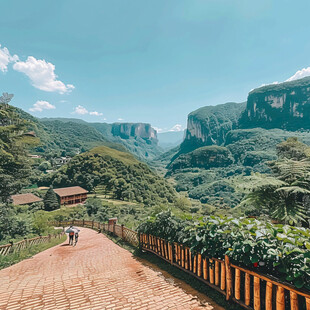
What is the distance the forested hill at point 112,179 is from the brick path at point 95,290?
177ft

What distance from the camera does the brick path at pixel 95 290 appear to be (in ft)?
12.1

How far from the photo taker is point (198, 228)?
4371 mm

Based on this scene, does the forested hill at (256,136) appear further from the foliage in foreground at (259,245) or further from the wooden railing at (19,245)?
the foliage in foreground at (259,245)

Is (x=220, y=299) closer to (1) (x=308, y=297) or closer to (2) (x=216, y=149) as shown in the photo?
(1) (x=308, y=297)

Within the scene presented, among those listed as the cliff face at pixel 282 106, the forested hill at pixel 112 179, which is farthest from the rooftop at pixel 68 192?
the cliff face at pixel 282 106

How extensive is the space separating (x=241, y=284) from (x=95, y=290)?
334 cm

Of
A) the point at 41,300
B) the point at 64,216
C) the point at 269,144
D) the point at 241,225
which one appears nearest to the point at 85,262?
the point at 41,300

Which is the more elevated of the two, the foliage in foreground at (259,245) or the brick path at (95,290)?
the foliage in foreground at (259,245)

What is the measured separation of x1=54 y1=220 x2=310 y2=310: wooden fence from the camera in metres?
2.62

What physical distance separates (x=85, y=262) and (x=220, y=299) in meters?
5.65

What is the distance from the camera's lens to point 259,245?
3.06 meters

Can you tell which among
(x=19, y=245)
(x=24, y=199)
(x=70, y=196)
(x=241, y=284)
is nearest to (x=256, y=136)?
(x=70, y=196)

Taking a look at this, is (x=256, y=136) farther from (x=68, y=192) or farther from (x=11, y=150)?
(x=11, y=150)

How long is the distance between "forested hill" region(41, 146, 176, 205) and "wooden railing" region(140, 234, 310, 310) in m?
55.8
